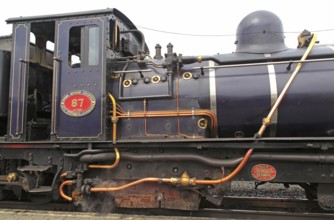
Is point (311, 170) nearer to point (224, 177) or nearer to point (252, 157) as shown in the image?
point (252, 157)

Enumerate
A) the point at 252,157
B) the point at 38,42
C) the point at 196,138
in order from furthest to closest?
the point at 38,42 < the point at 196,138 < the point at 252,157

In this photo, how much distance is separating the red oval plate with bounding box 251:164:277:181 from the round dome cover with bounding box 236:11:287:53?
71.5 inches

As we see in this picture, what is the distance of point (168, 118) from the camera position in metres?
4.30

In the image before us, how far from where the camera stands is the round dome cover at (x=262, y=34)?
178 inches

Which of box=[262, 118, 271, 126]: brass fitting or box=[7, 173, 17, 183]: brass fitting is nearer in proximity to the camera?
box=[262, 118, 271, 126]: brass fitting

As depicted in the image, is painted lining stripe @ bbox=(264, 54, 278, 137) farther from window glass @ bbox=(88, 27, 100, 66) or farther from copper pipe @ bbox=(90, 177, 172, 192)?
window glass @ bbox=(88, 27, 100, 66)

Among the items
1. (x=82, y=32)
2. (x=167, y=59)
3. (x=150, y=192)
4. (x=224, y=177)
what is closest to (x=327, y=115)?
(x=224, y=177)

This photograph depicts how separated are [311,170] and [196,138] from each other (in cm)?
161

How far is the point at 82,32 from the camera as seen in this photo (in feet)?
15.1

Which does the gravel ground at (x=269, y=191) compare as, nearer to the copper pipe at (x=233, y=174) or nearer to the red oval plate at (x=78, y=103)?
the copper pipe at (x=233, y=174)

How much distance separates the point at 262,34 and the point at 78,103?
3153 mm

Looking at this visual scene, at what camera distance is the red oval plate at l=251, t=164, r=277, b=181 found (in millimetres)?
3891

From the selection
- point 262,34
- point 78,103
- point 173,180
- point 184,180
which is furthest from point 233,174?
point 78,103

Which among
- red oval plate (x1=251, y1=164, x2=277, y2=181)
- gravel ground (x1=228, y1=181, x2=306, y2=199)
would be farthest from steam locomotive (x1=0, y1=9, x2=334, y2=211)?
gravel ground (x1=228, y1=181, x2=306, y2=199)
